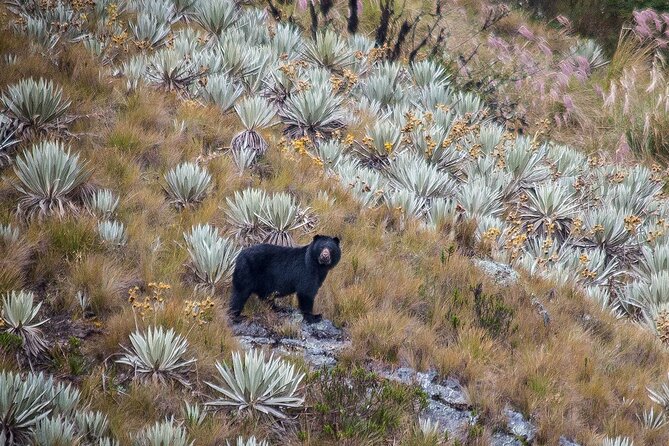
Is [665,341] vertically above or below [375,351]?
below

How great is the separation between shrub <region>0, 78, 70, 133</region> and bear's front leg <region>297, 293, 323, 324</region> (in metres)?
3.81

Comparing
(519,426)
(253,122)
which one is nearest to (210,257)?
(519,426)

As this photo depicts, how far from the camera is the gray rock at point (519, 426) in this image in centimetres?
684

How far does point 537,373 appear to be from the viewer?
24.4 feet

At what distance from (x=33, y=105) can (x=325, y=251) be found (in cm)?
412

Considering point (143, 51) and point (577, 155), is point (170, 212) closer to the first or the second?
point (143, 51)

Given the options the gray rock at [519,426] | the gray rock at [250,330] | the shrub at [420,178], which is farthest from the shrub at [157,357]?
the shrub at [420,178]

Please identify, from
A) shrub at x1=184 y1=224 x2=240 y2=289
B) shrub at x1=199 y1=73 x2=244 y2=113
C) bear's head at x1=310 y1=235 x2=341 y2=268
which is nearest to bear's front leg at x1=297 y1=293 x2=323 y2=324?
bear's head at x1=310 y1=235 x2=341 y2=268

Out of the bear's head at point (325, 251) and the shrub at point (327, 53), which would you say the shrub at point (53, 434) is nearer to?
the bear's head at point (325, 251)

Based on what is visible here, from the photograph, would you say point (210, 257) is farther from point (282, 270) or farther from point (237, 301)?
point (282, 270)

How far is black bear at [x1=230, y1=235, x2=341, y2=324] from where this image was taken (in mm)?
7137

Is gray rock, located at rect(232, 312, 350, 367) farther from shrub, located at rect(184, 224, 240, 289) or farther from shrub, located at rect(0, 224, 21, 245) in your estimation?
shrub, located at rect(0, 224, 21, 245)

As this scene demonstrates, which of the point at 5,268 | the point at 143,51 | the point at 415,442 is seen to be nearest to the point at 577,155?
the point at 143,51

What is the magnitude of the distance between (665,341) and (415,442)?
426 centimetres
